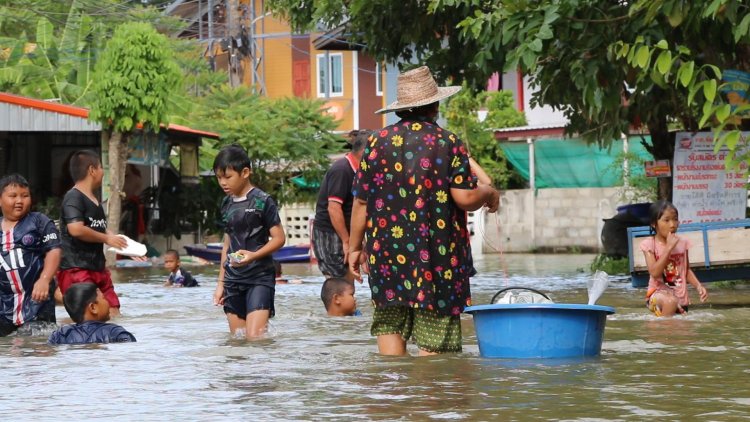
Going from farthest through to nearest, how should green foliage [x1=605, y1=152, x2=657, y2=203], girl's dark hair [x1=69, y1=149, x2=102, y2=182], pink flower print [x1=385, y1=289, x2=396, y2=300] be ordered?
→ green foliage [x1=605, y1=152, x2=657, y2=203], girl's dark hair [x1=69, y1=149, x2=102, y2=182], pink flower print [x1=385, y1=289, x2=396, y2=300]

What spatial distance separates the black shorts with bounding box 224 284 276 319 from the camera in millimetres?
9898

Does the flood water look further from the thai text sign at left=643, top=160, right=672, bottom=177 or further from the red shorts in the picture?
the thai text sign at left=643, top=160, right=672, bottom=177

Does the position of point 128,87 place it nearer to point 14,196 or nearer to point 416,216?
point 14,196

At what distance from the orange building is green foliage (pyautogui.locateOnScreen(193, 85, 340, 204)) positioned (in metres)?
8.80

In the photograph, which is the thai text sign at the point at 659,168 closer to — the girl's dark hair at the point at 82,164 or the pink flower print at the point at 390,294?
the girl's dark hair at the point at 82,164

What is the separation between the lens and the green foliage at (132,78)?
24.7m

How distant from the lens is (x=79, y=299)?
33.4ft

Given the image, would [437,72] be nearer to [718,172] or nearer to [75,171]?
[718,172]

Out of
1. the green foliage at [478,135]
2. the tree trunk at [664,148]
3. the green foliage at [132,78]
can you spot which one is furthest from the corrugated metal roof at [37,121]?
the tree trunk at [664,148]

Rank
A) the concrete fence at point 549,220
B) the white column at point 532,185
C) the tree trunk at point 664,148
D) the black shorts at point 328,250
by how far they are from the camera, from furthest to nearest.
Answer: the white column at point 532,185 < the concrete fence at point 549,220 < the tree trunk at point 664,148 < the black shorts at point 328,250

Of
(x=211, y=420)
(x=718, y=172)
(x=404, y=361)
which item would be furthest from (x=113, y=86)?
(x=211, y=420)

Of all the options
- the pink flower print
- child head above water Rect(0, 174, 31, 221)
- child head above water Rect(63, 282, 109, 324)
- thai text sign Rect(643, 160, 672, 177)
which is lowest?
child head above water Rect(63, 282, 109, 324)

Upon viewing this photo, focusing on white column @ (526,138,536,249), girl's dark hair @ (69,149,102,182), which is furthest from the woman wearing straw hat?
white column @ (526,138,536,249)

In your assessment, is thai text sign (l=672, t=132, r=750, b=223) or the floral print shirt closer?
the floral print shirt
